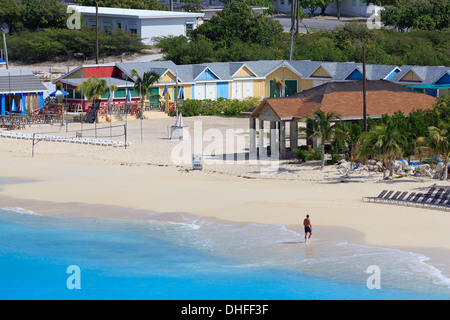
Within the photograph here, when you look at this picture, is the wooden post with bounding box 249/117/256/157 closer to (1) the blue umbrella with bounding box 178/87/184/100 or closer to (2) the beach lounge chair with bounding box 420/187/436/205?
(2) the beach lounge chair with bounding box 420/187/436/205

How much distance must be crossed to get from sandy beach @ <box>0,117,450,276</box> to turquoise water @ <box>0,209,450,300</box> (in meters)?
1.26

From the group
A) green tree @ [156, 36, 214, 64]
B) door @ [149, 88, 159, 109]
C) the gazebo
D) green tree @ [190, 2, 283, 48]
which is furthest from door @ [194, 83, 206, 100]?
green tree @ [190, 2, 283, 48]

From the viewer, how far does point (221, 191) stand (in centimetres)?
3353

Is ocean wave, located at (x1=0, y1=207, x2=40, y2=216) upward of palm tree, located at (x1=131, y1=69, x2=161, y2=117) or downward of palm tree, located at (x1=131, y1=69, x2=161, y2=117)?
downward

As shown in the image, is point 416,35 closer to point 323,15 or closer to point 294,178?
point 323,15

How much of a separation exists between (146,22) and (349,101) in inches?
1914

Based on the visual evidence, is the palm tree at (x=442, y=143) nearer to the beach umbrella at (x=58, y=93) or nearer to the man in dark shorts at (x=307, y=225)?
the man in dark shorts at (x=307, y=225)

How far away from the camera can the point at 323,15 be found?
11612cm

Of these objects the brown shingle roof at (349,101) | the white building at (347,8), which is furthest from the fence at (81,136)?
the white building at (347,8)

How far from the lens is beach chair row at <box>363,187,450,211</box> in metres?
29.4

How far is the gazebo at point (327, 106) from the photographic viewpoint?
3953 cm

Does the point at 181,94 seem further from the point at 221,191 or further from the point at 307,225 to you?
the point at 307,225

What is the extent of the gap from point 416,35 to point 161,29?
28.1 meters

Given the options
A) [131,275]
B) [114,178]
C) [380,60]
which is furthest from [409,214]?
[380,60]
